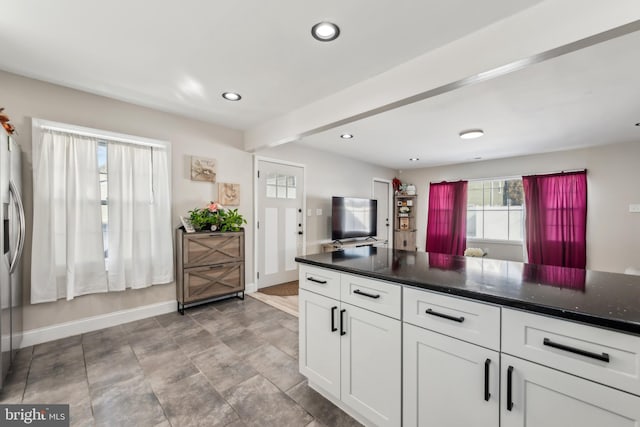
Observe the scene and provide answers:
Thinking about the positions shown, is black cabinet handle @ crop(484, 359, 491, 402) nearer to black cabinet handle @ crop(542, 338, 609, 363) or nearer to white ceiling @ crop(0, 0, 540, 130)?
black cabinet handle @ crop(542, 338, 609, 363)

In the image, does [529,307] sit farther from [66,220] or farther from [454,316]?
[66,220]

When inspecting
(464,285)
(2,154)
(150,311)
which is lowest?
(150,311)

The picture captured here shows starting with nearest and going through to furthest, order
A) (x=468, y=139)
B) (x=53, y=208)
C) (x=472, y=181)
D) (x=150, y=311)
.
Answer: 1. (x=53, y=208)
2. (x=150, y=311)
3. (x=468, y=139)
4. (x=472, y=181)

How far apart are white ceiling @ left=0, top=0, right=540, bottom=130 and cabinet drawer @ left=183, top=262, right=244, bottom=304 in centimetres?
199

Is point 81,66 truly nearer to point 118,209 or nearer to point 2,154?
point 2,154

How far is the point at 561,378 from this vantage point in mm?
902

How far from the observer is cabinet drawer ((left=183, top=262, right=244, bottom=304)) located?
10.3 ft

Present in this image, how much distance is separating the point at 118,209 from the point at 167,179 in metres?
0.58

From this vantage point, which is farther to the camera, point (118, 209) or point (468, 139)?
point (468, 139)

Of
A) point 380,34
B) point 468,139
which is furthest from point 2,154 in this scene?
point 468,139

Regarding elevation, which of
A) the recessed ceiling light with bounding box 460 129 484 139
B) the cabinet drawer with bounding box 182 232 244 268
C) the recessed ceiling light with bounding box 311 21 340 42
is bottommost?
the cabinet drawer with bounding box 182 232 244 268

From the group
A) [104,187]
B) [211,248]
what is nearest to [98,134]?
[104,187]

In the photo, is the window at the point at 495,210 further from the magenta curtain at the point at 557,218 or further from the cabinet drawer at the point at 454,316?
the cabinet drawer at the point at 454,316

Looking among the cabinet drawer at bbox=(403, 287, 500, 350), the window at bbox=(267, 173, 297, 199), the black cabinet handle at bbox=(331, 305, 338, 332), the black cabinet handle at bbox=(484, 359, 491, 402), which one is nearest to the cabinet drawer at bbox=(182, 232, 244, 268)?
the window at bbox=(267, 173, 297, 199)
